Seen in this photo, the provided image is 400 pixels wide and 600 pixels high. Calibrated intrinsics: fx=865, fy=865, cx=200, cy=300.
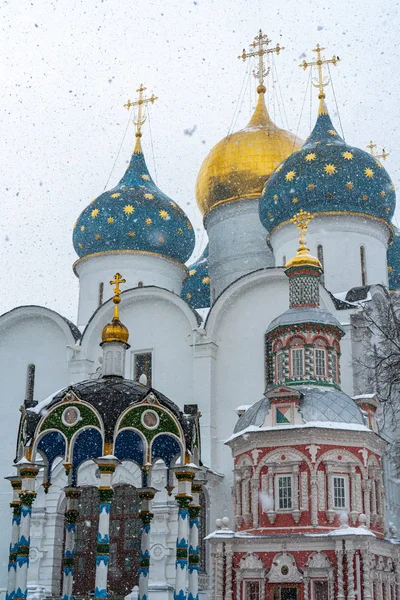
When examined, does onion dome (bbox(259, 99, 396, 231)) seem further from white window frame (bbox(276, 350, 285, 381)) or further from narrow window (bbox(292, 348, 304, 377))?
narrow window (bbox(292, 348, 304, 377))

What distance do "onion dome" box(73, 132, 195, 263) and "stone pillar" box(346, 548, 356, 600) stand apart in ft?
34.7

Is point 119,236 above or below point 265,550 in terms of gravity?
above

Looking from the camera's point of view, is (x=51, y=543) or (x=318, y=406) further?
(x=51, y=543)

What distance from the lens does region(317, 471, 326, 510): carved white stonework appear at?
1326 cm

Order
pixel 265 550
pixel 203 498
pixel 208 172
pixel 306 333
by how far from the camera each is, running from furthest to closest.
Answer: pixel 208 172 → pixel 203 498 → pixel 306 333 → pixel 265 550

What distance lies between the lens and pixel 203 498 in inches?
644

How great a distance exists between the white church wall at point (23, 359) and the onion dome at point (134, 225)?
2968 mm

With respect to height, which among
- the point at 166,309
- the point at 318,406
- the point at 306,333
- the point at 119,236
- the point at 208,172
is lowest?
the point at 318,406

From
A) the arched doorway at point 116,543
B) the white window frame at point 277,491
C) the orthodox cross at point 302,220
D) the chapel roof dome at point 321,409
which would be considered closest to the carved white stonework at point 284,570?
the white window frame at point 277,491

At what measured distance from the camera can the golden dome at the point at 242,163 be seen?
2223cm

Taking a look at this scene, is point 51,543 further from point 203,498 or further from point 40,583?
point 203,498

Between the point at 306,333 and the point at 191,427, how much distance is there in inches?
191

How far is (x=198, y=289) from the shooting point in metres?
24.7

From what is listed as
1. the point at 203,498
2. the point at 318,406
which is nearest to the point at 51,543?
the point at 203,498
